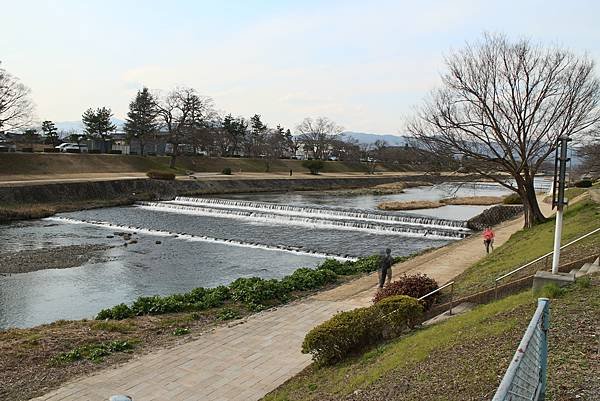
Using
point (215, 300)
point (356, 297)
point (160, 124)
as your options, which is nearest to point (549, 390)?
point (356, 297)

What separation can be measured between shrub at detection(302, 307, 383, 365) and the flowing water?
27.4 ft

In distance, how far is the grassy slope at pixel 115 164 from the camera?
47531 millimetres

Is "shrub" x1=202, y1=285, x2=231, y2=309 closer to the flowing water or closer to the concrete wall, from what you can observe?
the flowing water

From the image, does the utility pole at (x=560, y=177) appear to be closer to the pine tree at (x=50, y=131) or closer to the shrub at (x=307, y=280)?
the shrub at (x=307, y=280)

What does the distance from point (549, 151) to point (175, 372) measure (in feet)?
56.9

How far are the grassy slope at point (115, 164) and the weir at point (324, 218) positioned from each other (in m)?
13.7

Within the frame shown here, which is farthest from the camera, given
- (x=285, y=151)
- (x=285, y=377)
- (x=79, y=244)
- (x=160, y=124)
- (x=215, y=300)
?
(x=285, y=151)

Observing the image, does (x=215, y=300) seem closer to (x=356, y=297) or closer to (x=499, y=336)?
(x=356, y=297)

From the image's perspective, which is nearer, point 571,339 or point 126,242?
point 571,339

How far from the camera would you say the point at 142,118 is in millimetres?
66000

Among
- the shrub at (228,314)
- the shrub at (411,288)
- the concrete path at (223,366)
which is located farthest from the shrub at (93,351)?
the shrub at (411,288)

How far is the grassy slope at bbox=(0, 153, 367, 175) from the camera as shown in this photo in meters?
47.5

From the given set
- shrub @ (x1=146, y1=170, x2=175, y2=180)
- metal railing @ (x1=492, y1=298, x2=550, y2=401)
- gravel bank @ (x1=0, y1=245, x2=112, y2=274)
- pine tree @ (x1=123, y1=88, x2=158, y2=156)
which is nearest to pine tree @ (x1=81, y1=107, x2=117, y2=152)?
pine tree @ (x1=123, y1=88, x2=158, y2=156)

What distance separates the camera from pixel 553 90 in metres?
20.5
